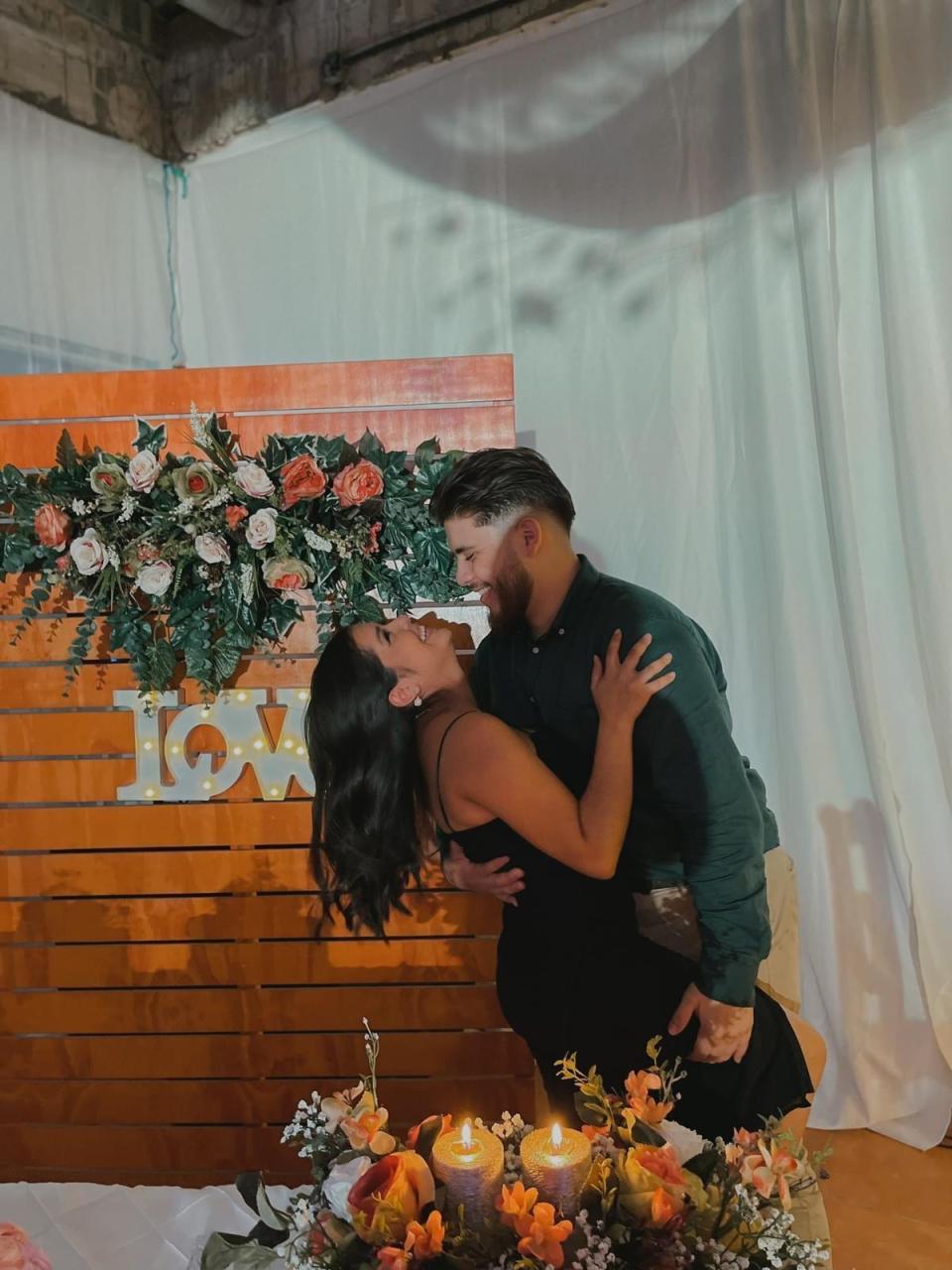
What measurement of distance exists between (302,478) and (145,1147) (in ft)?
6.73

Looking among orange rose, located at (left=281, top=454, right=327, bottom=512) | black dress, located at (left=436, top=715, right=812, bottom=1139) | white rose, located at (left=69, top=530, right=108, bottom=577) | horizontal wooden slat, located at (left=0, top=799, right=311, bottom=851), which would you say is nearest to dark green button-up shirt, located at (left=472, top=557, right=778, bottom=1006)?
black dress, located at (left=436, top=715, right=812, bottom=1139)

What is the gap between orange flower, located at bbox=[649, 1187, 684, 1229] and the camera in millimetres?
1053

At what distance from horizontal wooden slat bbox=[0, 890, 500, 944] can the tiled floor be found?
3.62ft

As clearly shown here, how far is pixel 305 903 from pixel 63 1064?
0.90 meters

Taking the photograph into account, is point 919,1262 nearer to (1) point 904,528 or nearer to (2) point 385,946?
(2) point 385,946

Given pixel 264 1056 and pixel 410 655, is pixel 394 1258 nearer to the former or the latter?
pixel 410 655

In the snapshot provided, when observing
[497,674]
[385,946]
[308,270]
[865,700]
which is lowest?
[385,946]

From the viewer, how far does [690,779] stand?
1.62 metres

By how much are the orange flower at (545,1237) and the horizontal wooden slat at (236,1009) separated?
1.75 meters

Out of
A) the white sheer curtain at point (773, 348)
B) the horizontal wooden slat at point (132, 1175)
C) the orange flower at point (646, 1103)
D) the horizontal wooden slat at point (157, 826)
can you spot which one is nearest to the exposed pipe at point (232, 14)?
the white sheer curtain at point (773, 348)

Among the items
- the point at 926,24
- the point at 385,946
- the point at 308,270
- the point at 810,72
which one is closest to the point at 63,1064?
the point at 385,946

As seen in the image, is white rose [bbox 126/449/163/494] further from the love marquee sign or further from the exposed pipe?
the exposed pipe

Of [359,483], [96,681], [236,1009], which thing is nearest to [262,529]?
[359,483]

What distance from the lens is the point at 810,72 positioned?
303cm
